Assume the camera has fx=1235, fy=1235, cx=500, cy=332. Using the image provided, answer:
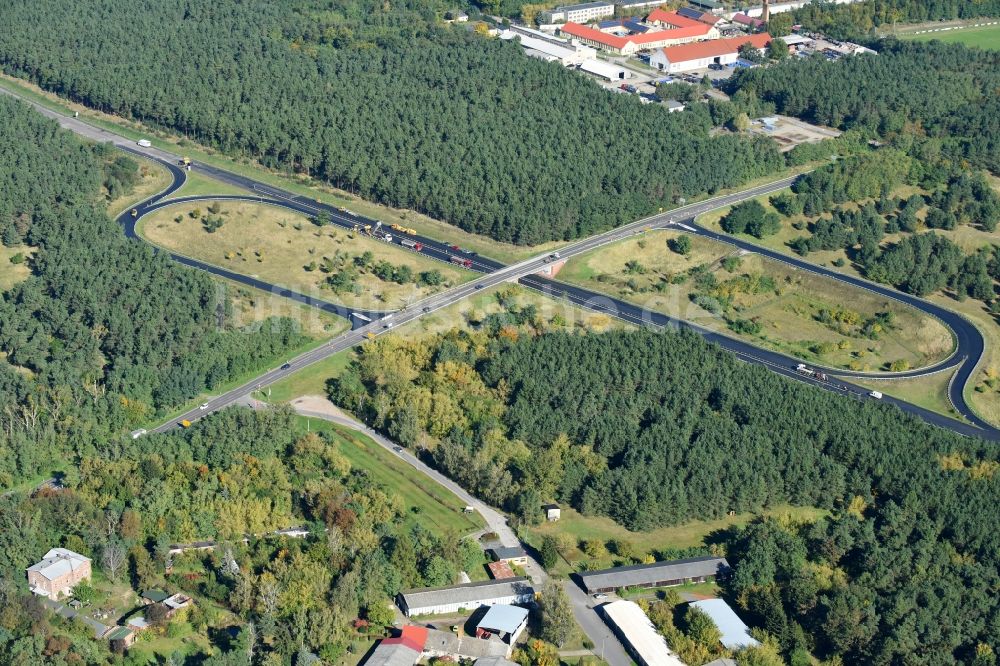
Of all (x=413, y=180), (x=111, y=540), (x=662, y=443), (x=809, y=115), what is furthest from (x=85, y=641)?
(x=809, y=115)

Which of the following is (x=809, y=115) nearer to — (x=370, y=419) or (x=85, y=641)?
(x=370, y=419)

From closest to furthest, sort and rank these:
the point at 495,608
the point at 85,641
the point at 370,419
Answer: the point at 85,641 < the point at 495,608 < the point at 370,419

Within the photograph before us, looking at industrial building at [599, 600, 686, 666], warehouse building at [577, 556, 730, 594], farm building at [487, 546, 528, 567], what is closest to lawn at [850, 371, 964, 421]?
warehouse building at [577, 556, 730, 594]

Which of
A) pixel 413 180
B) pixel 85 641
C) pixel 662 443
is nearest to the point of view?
pixel 85 641

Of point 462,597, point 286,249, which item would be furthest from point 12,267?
point 462,597

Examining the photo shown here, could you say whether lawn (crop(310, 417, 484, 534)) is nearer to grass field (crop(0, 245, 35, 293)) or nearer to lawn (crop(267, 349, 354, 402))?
lawn (crop(267, 349, 354, 402))
